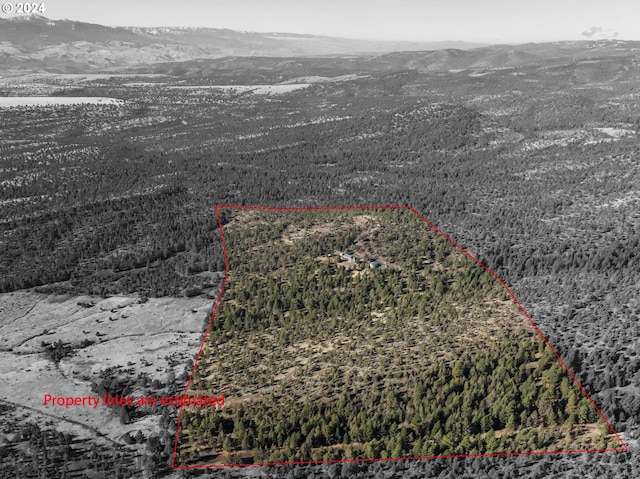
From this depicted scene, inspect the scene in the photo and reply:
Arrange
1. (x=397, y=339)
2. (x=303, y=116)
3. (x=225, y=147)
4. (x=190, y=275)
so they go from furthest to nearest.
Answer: (x=303, y=116) < (x=225, y=147) < (x=190, y=275) < (x=397, y=339)

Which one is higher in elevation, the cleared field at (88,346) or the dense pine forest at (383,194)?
the dense pine forest at (383,194)

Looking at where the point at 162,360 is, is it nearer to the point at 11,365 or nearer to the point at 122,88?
the point at 11,365

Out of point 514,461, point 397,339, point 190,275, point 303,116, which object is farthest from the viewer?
point 303,116

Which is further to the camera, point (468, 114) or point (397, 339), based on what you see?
point (468, 114)

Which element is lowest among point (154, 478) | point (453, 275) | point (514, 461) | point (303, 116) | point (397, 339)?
point (154, 478)

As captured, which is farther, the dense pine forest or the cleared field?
the dense pine forest

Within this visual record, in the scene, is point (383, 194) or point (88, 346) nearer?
point (88, 346)

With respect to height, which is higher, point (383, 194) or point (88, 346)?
point (383, 194)

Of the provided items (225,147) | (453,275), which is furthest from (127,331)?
(225,147)

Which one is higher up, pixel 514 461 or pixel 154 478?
pixel 514 461

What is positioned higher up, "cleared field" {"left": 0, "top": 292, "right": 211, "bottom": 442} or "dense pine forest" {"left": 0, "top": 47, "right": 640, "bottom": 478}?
"dense pine forest" {"left": 0, "top": 47, "right": 640, "bottom": 478}

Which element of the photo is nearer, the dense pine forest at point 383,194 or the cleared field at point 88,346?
the cleared field at point 88,346
